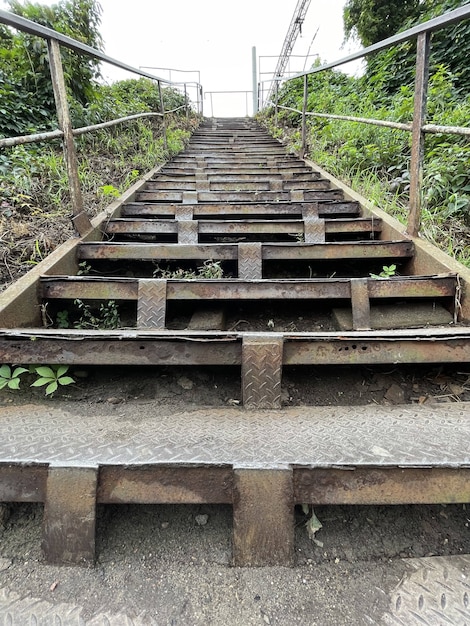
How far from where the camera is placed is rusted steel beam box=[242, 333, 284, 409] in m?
1.28

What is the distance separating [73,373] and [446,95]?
4780 millimetres

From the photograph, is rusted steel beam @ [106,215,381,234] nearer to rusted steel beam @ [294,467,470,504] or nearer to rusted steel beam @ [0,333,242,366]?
rusted steel beam @ [0,333,242,366]

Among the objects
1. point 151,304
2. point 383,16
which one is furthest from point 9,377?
point 383,16

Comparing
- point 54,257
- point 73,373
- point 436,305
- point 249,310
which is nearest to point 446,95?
point 436,305

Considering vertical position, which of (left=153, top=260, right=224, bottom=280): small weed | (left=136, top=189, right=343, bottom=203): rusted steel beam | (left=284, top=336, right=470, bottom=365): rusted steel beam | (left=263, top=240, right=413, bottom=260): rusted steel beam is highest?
(left=136, top=189, right=343, bottom=203): rusted steel beam

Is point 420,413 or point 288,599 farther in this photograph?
point 420,413

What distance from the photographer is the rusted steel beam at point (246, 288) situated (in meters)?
1.73

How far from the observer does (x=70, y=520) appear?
889mm

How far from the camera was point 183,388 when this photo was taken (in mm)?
1460

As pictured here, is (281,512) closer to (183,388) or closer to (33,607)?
(33,607)

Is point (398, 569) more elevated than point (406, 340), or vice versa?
point (406, 340)

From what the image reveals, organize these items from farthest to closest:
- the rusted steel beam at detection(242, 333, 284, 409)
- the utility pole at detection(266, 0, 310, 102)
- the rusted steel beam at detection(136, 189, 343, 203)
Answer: the utility pole at detection(266, 0, 310, 102) < the rusted steel beam at detection(136, 189, 343, 203) < the rusted steel beam at detection(242, 333, 284, 409)

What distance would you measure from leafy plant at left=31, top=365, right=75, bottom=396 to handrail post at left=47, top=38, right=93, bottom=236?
1110 mm

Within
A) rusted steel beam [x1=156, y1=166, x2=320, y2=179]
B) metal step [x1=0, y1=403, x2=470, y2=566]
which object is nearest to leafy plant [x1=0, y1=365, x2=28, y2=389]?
metal step [x1=0, y1=403, x2=470, y2=566]
